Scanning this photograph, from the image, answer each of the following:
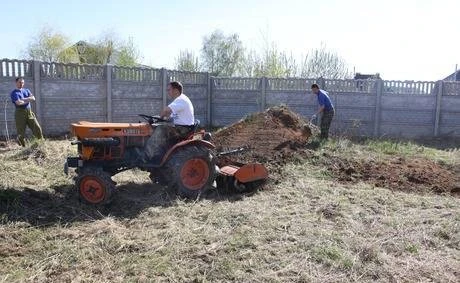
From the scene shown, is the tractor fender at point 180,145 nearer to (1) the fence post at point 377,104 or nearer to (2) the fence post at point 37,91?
(2) the fence post at point 37,91

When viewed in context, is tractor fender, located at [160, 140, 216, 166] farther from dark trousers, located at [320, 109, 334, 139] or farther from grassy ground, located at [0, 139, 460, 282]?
dark trousers, located at [320, 109, 334, 139]

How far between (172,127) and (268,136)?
3593 mm

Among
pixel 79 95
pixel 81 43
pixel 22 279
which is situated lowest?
pixel 22 279

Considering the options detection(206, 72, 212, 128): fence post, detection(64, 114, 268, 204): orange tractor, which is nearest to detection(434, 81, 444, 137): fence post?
detection(206, 72, 212, 128): fence post

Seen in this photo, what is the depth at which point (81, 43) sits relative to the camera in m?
28.7

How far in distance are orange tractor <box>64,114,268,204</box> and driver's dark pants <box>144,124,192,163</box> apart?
6cm

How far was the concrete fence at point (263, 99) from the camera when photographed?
42.6ft

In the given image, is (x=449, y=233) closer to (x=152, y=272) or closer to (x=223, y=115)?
(x=152, y=272)

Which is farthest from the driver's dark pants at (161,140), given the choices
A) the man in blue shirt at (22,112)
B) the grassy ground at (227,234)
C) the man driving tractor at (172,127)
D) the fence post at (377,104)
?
the fence post at (377,104)

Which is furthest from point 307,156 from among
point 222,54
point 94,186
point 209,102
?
point 222,54

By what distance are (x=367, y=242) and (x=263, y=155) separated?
13.2 feet

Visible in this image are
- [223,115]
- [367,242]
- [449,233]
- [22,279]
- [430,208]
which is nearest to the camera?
[22,279]

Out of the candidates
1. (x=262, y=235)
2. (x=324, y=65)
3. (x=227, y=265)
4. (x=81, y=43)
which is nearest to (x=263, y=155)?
(x=262, y=235)

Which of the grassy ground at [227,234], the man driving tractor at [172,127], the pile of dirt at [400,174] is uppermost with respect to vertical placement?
the man driving tractor at [172,127]
